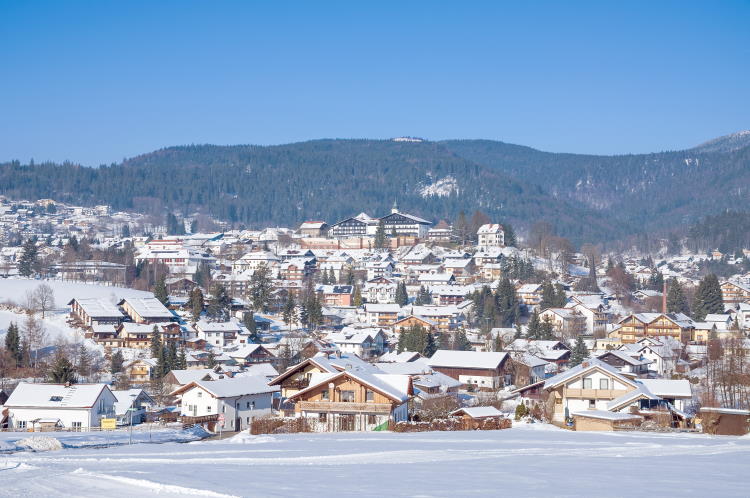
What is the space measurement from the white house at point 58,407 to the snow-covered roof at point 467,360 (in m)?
17.1

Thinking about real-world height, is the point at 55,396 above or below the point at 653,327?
below

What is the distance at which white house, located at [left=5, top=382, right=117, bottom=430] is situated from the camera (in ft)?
100

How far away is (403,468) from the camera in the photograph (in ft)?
39.7

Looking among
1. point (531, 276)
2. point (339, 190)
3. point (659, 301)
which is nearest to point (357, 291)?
point (531, 276)

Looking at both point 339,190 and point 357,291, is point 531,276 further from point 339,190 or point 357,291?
point 339,190

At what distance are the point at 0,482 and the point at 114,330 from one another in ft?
139

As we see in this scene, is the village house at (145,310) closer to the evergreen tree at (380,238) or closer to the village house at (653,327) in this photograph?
the village house at (653,327)

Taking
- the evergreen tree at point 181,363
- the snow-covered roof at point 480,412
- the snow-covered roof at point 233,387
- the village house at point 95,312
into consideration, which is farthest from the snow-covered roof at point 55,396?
the village house at point 95,312

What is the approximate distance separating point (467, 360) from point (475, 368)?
735mm

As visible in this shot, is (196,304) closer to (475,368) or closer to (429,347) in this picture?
(429,347)

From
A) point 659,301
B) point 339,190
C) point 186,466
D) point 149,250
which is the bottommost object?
point 186,466

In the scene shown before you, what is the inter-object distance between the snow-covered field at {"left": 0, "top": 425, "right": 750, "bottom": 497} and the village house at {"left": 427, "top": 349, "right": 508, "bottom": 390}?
2634 cm

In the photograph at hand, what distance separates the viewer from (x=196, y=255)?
3743 inches

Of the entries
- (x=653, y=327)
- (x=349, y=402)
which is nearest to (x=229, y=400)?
(x=349, y=402)
